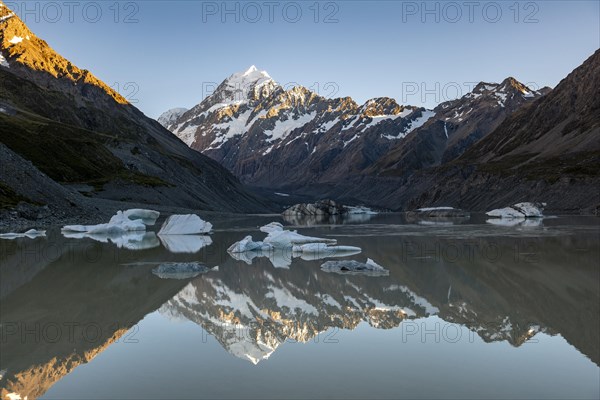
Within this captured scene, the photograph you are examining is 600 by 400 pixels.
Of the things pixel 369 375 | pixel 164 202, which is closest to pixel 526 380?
pixel 369 375

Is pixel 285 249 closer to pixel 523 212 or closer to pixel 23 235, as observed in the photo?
pixel 23 235

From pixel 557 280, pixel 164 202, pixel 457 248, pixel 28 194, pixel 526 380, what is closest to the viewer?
pixel 526 380

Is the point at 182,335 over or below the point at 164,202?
below

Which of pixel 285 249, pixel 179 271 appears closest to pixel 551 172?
pixel 285 249

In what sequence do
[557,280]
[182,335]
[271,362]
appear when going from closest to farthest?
[271,362] < [182,335] < [557,280]

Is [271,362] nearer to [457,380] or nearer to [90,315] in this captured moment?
[457,380]

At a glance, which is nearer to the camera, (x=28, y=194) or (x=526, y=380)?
(x=526, y=380)

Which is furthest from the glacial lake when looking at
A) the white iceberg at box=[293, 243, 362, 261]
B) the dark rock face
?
the dark rock face
